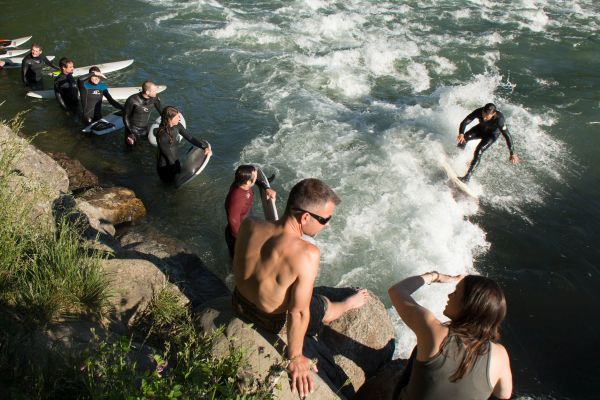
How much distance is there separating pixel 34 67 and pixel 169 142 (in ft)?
18.1

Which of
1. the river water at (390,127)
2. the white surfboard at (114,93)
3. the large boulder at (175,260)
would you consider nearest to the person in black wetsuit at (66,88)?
the river water at (390,127)

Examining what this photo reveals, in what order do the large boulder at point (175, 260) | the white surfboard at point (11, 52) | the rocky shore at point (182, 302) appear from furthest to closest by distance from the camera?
the white surfboard at point (11, 52) < the large boulder at point (175, 260) < the rocky shore at point (182, 302)

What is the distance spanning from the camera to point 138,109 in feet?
29.5

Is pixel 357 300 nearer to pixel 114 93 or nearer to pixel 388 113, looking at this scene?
pixel 388 113

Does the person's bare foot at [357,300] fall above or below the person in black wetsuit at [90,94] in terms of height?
above

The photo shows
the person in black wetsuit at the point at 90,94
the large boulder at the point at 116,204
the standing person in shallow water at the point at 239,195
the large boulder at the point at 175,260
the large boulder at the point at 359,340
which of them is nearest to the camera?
the large boulder at the point at 359,340

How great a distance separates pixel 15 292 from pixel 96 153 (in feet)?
20.4

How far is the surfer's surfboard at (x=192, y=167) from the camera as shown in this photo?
823 cm

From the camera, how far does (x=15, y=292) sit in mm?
3557

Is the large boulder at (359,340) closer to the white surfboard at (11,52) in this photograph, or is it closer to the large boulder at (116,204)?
the large boulder at (116,204)

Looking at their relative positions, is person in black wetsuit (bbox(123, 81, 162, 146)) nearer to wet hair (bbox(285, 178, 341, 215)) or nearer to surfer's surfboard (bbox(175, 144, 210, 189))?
surfer's surfboard (bbox(175, 144, 210, 189))

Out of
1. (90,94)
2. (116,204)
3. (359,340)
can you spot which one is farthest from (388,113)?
(359,340)

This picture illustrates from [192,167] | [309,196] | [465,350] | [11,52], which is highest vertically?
[309,196]

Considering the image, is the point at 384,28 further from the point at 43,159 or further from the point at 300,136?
the point at 43,159
